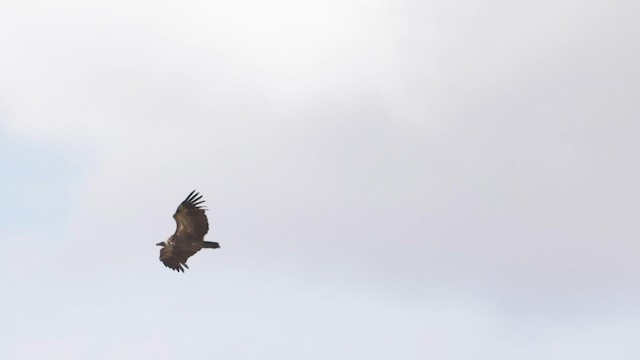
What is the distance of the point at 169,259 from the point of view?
4564 inches

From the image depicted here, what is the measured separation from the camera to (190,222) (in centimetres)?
11138

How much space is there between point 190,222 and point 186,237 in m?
1.81

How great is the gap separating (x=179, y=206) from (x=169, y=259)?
7019 mm

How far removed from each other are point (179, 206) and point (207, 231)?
341 centimetres

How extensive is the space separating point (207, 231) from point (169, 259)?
5.60m

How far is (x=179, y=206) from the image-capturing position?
11088cm

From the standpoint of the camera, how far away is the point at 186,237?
112562 millimetres

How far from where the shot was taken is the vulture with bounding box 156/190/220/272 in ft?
363

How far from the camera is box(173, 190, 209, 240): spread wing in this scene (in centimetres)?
11062

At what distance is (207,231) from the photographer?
369ft

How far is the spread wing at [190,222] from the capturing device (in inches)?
4355

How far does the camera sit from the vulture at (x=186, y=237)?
11069 cm
